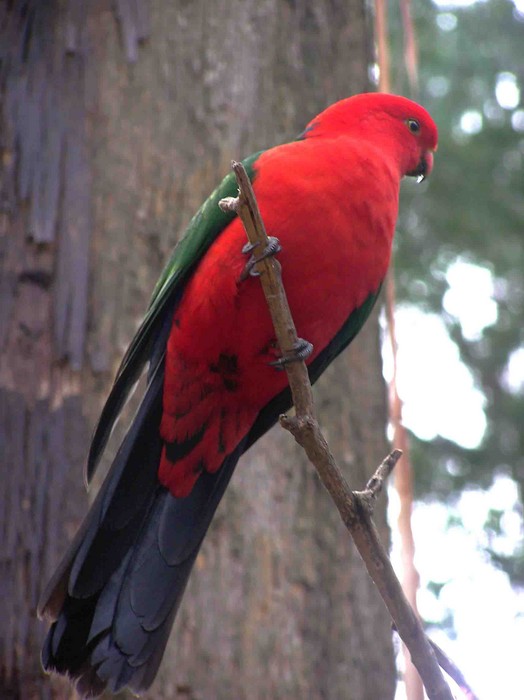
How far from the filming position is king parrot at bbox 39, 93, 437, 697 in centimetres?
240

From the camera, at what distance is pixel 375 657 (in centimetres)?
312

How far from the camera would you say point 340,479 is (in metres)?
1.90

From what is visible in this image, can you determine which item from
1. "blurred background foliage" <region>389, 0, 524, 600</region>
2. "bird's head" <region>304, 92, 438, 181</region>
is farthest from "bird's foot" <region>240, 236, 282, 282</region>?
"blurred background foliage" <region>389, 0, 524, 600</region>

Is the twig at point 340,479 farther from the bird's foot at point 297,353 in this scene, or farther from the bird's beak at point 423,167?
the bird's beak at point 423,167

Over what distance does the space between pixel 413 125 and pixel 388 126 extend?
0.46ft

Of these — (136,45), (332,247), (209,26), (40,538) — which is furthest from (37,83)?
(40,538)

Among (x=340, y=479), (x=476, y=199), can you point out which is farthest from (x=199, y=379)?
(x=476, y=199)

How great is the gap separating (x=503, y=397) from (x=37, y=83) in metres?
5.65

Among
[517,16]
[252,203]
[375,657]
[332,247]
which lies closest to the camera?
[252,203]

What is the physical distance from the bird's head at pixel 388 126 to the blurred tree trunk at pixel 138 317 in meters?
0.49

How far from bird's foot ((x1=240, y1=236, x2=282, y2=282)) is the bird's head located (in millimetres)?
689

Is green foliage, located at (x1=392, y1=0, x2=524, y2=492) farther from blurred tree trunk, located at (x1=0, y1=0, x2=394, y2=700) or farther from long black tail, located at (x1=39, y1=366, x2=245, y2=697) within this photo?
long black tail, located at (x1=39, y1=366, x2=245, y2=697)

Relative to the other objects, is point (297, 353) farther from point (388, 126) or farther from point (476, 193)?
point (476, 193)

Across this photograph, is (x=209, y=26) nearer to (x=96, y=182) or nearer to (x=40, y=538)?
(x=96, y=182)
